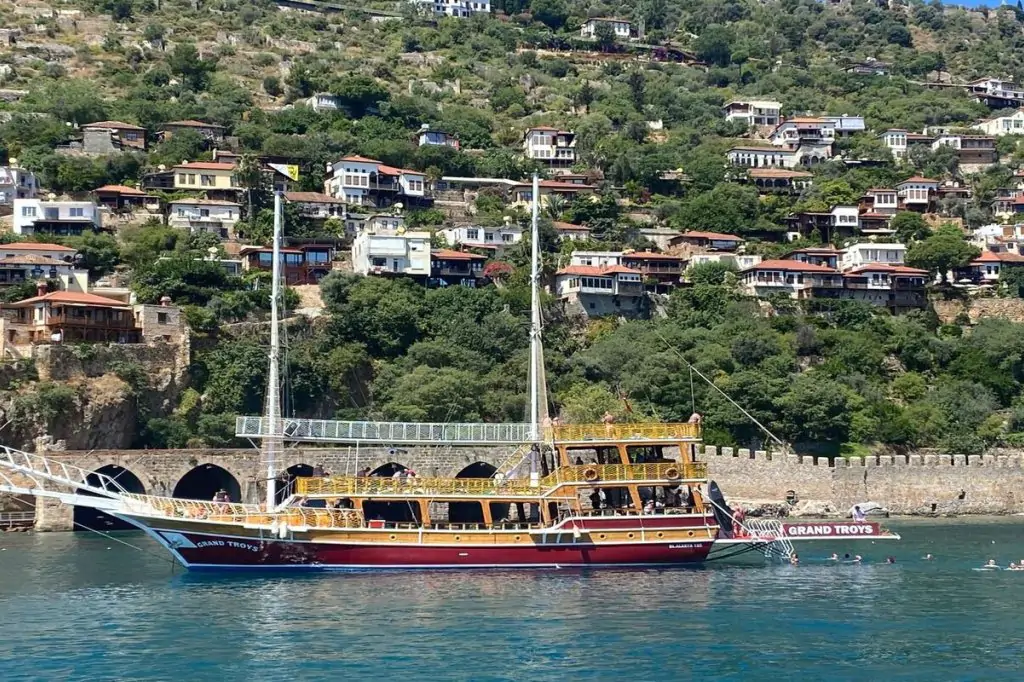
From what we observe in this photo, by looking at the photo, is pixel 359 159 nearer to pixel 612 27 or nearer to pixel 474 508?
pixel 474 508

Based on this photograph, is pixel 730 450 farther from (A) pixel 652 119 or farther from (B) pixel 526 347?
(A) pixel 652 119

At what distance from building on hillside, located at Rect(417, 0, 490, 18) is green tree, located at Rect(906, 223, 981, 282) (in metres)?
77.7

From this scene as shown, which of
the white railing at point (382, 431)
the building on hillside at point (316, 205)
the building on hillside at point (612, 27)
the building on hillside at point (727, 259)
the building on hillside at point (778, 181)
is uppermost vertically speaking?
the building on hillside at point (612, 27)

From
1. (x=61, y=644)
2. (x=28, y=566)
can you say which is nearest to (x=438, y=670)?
(x=61, y=644)

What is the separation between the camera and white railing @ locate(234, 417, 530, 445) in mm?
44406

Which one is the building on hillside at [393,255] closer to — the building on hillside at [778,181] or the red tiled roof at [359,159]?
the red tiled roof at [359,159]

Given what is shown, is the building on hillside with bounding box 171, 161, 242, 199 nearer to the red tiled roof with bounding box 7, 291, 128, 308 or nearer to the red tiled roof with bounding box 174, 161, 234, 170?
the red tiled roof with bounding box 174, 161, 234, 170

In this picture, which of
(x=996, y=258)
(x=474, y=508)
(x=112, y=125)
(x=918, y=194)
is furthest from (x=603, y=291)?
(x=112, y=125)

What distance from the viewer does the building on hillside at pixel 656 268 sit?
86188mm

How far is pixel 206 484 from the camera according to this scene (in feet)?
217

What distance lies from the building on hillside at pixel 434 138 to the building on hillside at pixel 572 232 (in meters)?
19.3

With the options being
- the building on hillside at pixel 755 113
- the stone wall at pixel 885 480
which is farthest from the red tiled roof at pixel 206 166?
the building on hillside at pixel 755 113

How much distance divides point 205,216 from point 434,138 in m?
28.1

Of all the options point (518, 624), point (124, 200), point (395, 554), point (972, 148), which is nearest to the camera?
point (518, 624)
